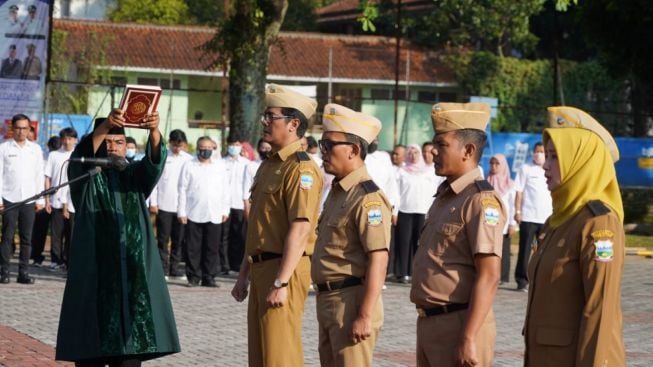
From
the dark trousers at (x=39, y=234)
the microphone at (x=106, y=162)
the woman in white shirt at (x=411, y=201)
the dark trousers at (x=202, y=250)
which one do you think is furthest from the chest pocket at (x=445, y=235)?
the dark trousers at (x=39, y=234)

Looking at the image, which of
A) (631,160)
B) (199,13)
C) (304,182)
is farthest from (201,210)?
(199,13)

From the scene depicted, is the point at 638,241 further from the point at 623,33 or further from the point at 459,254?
the point at 459,254

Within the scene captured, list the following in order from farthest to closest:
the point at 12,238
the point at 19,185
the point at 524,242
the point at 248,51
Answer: the point at 248,51
the point at 524,242
the point at 19,185
the point at 12,238

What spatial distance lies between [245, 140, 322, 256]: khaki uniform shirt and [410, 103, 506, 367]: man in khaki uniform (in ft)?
4.22

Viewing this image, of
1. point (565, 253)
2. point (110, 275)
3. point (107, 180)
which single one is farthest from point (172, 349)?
point (565, 253)

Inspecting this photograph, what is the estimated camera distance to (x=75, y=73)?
3556 centimetres

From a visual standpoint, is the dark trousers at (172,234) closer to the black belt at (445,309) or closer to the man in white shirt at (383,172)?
the man in white shirt at (383,172)

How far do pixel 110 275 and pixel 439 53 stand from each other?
158 ft

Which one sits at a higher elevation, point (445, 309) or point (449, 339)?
point (445, 309)

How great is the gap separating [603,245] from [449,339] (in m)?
0.96

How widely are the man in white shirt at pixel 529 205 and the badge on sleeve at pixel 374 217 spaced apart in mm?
9908

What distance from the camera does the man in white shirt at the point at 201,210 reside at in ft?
53.7

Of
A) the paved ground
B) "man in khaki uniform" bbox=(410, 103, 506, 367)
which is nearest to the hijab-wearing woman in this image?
the paved ground

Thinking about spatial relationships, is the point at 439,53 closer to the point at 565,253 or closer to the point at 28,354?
the point at 28,354
